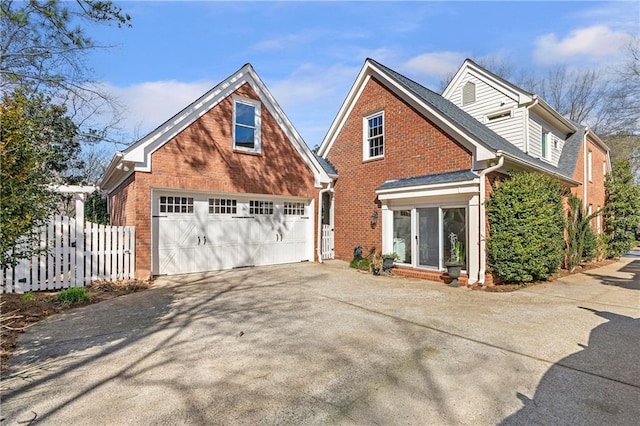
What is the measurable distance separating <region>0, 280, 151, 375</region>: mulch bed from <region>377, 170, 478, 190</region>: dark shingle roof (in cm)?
797

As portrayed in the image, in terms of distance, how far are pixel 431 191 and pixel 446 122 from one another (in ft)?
7.07

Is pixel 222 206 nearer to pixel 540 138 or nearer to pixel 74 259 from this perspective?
pixel 74 259

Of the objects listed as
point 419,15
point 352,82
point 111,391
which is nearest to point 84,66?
point 352,82

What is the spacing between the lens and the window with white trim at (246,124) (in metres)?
11.0

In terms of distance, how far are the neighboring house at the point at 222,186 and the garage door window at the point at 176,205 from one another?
27mm

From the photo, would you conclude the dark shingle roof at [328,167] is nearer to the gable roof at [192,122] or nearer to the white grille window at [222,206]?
the gable roof at [192,122]

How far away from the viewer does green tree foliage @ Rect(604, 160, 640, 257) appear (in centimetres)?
1658

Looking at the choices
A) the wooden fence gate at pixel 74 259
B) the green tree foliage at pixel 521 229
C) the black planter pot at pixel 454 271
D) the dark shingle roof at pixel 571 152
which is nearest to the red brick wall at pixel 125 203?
the wooden fence gate at pixel 74 259

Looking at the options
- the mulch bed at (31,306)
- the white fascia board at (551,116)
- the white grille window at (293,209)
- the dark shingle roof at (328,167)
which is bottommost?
the mulch bed at (31,306)

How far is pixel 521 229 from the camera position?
27.9ft

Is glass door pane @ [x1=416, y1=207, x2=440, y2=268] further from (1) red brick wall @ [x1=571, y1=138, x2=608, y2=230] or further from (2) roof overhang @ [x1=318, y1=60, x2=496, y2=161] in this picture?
(1) red brick wall @ [x1=571, y1=138, x2=608, y2=230]

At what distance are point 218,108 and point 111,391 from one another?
29.7 feet

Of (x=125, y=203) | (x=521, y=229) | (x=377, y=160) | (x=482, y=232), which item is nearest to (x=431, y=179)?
(x=482, y=232)

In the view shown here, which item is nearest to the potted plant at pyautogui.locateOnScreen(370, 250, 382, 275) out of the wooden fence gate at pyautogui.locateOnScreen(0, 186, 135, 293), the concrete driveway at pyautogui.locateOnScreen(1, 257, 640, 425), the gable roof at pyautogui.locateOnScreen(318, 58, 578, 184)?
the concrete driveway at pyautogui.locateOnScreen(1, 257, 640, 425)
